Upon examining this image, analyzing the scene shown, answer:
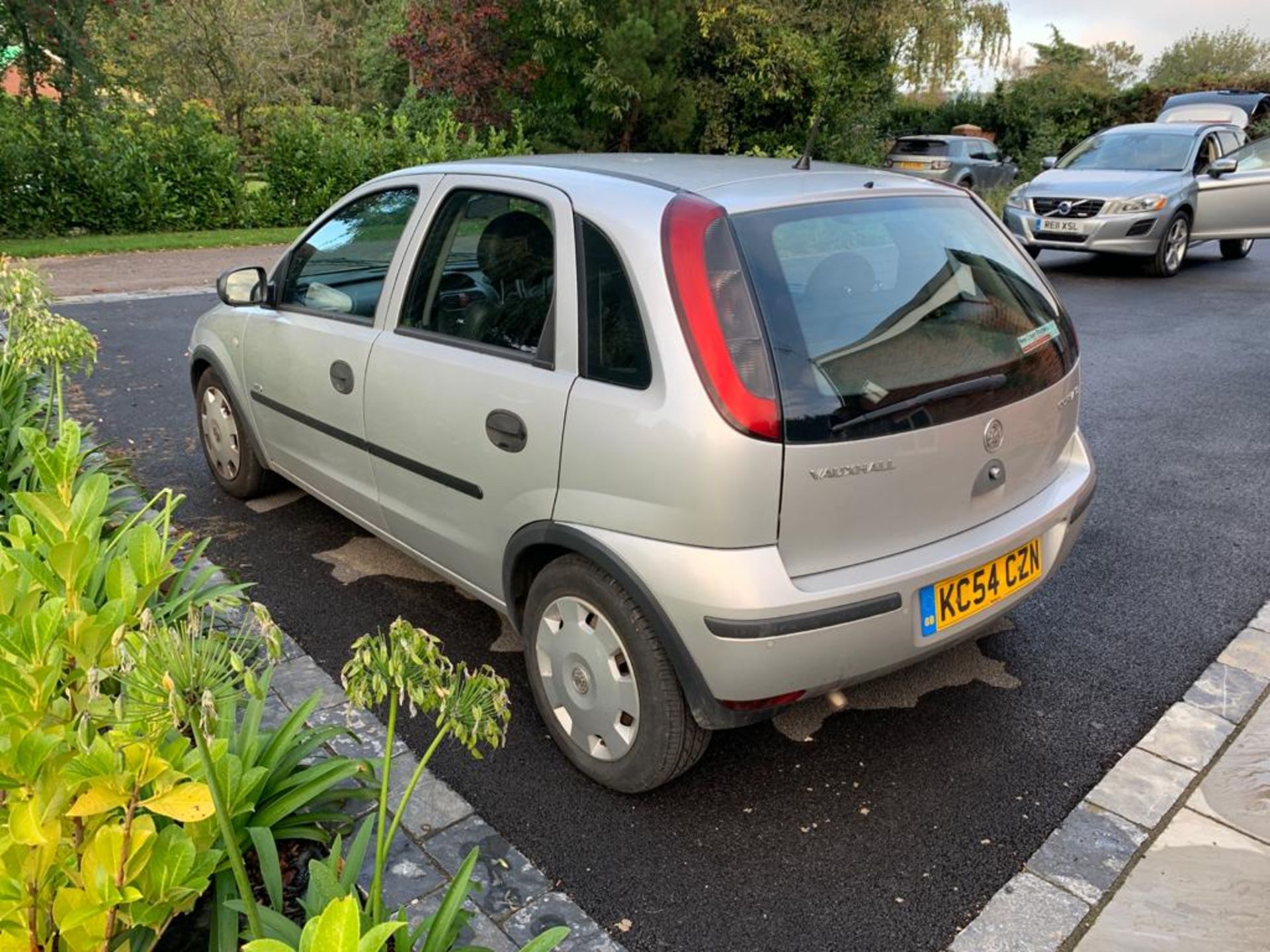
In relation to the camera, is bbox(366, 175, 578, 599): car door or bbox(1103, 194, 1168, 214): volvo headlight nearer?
bbox(366, 175, 578, 599): car door

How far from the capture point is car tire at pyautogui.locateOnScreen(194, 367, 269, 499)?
15.4ft

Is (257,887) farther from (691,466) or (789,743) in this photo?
(789,743)

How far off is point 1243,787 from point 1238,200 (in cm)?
1142

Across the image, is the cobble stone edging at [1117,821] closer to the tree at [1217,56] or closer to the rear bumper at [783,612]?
the rear bumper at [783,612]

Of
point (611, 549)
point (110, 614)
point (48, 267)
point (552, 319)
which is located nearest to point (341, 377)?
point (552, 319)

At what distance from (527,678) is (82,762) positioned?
1869 millimetres

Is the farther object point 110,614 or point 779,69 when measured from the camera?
point 779,69

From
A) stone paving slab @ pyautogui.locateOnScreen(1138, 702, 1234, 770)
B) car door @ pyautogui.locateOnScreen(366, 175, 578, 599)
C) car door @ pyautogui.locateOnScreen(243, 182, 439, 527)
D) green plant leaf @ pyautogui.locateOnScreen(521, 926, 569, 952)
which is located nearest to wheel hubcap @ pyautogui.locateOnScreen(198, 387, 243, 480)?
car door @ pyautogui.locateOnScreen(243, 182, 439, 527)

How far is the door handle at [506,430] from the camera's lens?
2828mm

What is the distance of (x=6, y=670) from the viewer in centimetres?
177

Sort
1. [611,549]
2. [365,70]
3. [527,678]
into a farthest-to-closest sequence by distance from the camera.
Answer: [365,70]
[527,678]
[611,549]

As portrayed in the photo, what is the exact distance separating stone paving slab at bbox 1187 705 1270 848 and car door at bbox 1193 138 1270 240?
35.6 feet

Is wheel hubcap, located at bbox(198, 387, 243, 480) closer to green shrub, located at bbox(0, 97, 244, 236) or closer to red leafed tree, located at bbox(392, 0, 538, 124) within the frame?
green shrub, located at bbox(0, 97, 244, 236)

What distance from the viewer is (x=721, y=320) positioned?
7.95 feet
